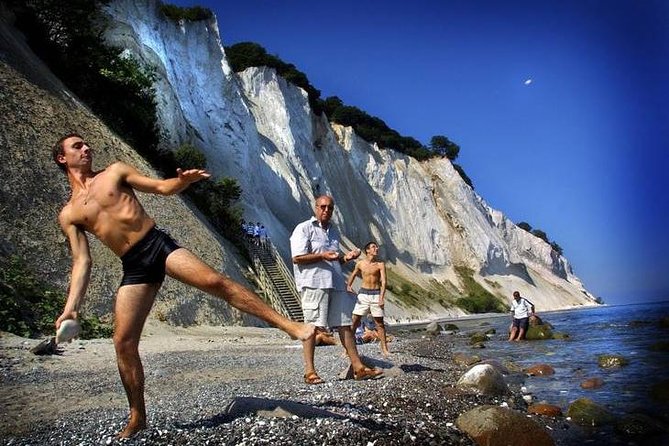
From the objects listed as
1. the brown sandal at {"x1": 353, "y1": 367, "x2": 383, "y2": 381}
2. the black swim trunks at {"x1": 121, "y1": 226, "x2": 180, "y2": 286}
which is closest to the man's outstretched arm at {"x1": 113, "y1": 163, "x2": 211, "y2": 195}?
the black swim trunks at {"x1": 121, "y1": 226, "x2": 180, "y2": 286}

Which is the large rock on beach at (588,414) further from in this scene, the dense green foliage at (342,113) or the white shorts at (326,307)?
the dense green foliage at (342,113)

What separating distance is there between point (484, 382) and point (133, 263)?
4.27 metres

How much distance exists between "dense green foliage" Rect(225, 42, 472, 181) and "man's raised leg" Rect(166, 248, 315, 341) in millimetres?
39961

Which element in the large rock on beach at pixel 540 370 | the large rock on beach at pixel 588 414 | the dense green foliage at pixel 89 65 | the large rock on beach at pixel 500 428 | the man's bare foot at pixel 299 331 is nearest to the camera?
the man's bare foot at pixel 299 331

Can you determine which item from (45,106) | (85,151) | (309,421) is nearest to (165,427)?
(309,421)

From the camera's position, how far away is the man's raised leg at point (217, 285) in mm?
3283

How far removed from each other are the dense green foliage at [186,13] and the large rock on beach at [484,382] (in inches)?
1156

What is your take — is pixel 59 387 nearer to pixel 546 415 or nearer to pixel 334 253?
pixel 334 253

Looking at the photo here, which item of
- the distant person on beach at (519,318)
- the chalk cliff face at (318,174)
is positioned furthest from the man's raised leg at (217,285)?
the chalk cliff face at (318,174)

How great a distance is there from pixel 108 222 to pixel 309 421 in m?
1.78

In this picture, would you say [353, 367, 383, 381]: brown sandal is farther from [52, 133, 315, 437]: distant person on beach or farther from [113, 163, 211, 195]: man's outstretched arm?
[113, 163, 211, 195]: man's outstretched arm

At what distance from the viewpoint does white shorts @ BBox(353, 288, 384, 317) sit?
8430mm

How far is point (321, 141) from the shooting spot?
44500 millimetres

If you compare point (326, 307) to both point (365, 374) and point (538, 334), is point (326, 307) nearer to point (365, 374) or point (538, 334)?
point (365, 374)
